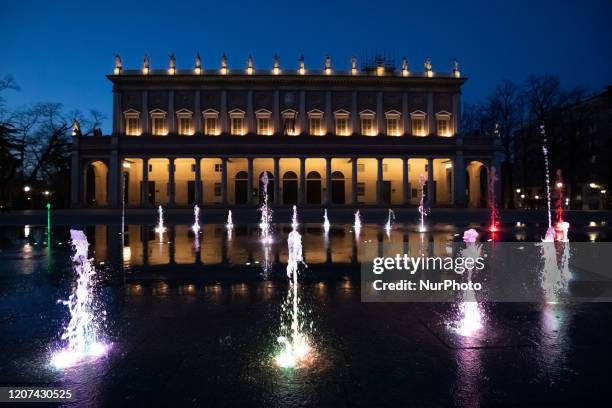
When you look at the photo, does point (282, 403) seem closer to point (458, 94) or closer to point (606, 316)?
point (606, 316)

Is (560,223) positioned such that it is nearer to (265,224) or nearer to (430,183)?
(265,224)

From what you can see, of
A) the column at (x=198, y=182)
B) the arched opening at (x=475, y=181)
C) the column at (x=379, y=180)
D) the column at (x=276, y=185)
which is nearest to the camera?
the column at (x=276, y=185)

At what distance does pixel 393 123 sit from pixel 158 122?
31054mm

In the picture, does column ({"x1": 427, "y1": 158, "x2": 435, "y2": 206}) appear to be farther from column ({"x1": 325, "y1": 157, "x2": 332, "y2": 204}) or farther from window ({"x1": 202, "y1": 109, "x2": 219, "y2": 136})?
window ({"x1": 202, "y1": 109, "x2": 219, "y2": 136})

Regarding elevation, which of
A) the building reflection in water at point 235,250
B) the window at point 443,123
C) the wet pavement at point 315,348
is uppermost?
the window at point 443,123

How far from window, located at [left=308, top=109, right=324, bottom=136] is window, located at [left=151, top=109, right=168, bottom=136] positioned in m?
18.9

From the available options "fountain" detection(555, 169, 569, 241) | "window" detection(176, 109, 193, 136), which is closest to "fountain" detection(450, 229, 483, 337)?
"fountain" detection(555, 169, 569, 241)

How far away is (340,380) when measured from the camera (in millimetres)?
4184

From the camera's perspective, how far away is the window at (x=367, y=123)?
195 ft

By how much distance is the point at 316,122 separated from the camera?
196 ft

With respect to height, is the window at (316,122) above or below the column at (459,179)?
above

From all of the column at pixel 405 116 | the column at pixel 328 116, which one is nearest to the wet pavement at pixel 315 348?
the column at pixel 328 116

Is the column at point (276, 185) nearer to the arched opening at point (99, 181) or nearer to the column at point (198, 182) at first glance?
the column at point (198, 182)

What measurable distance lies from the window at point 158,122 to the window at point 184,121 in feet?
6.17
